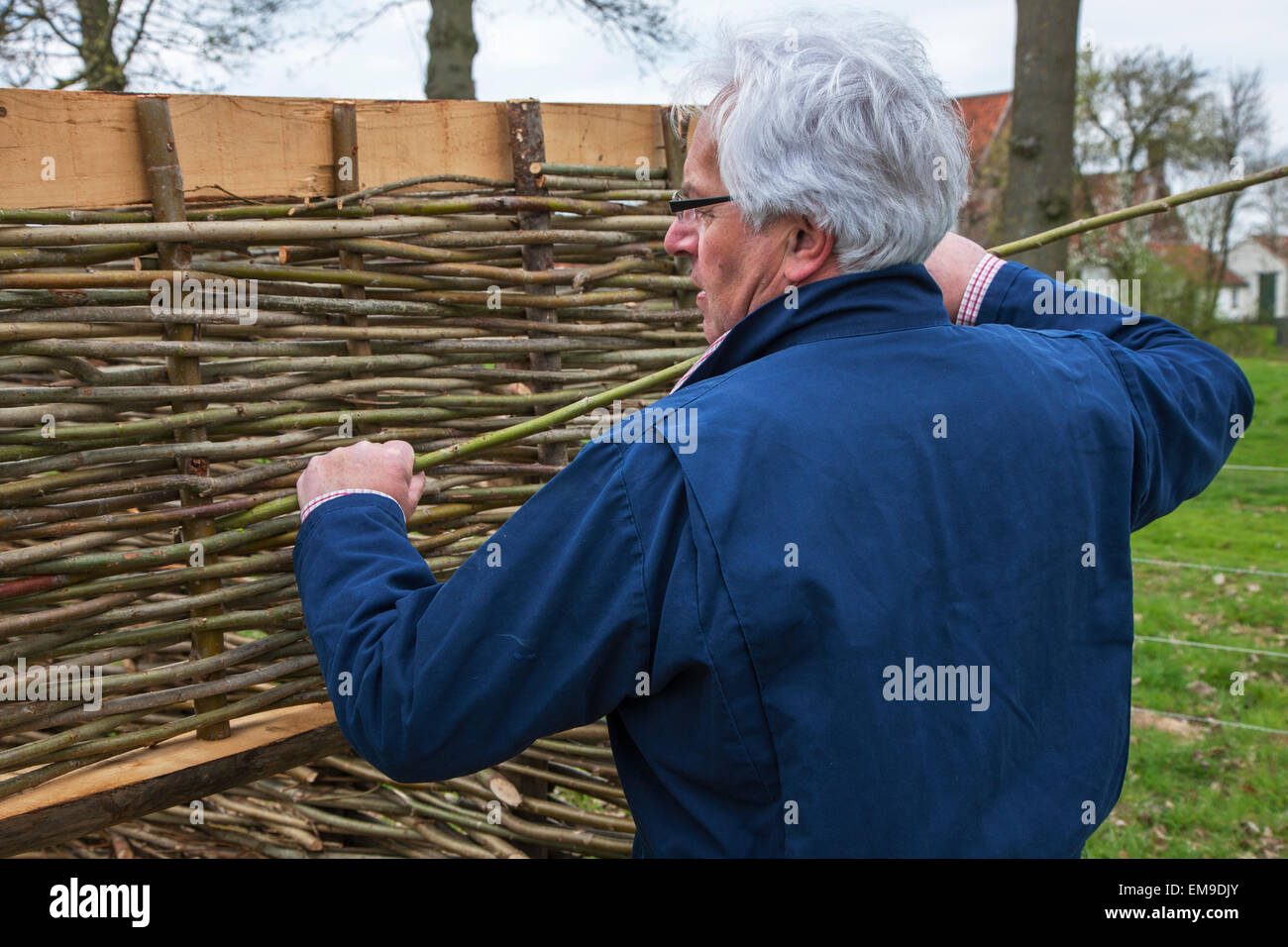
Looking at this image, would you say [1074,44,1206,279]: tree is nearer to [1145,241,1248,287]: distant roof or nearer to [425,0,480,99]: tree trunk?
[1145,241,1248,287]: distant roof

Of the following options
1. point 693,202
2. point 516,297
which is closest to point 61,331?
point 516,297

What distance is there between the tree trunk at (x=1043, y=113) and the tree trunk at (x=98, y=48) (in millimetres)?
5000

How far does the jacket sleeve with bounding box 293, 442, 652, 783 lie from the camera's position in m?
1.35

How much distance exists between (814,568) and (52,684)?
1.56 meters

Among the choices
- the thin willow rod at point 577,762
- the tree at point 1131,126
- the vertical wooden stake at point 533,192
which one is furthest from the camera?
the tree at point 1131,126

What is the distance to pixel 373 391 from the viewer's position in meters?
2.39

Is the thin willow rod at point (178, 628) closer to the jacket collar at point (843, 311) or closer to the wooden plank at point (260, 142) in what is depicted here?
the wooden plank at point (260, 142)

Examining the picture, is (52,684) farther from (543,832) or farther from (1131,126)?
(1131,126)

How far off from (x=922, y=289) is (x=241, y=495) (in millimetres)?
1494

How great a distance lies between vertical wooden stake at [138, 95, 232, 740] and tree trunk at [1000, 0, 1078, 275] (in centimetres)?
442

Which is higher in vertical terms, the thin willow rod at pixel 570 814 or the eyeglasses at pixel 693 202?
the eyeglasses at pixel 693 202

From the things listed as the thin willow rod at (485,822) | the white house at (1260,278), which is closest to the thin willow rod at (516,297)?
the thin willow rod at (485,822)

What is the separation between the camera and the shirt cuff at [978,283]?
2.05 metres

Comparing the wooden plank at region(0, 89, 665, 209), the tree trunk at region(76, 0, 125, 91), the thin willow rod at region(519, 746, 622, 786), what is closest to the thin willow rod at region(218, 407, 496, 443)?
the wooden plank at region(0, 89, 665, 209)
